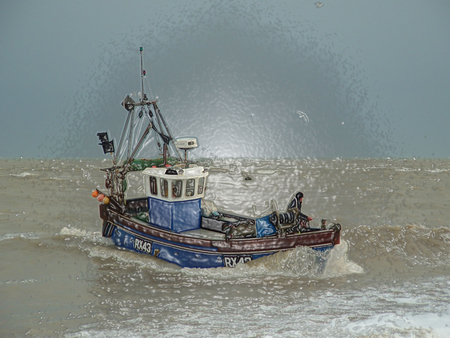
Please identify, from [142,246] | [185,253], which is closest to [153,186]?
[142,246]

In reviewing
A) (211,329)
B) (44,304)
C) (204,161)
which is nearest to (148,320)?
(211,329)

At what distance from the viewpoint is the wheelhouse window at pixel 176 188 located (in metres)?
13.7

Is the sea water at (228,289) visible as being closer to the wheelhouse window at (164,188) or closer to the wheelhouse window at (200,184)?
the wheelhouse window at (164,188)

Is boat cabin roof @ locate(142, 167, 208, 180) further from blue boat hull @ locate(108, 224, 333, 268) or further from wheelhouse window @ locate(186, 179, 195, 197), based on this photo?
blue boat hull @ locate(108, 224, 333, 268)

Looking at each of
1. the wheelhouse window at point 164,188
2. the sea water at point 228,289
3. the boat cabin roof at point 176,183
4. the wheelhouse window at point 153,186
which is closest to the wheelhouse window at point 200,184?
the boat cabin roof at point 176,183

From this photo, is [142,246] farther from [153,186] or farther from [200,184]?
[200,184]

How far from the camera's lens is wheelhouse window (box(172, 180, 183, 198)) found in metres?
13.7

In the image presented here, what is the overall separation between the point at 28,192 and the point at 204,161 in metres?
22.4

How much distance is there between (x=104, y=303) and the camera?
10.6 metres

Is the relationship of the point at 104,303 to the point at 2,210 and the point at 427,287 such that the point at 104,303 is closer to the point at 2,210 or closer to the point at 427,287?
the point at 427,287

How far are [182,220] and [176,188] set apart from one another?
3.77 ft

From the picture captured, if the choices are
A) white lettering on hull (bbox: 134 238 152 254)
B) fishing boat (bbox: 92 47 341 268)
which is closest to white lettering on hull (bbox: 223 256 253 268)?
fishing boat (bbox: 92 47 341 268)

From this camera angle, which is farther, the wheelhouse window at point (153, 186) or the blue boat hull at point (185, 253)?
the wheelhouse window at point (153, 186)

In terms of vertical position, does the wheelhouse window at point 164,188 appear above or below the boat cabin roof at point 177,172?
below
